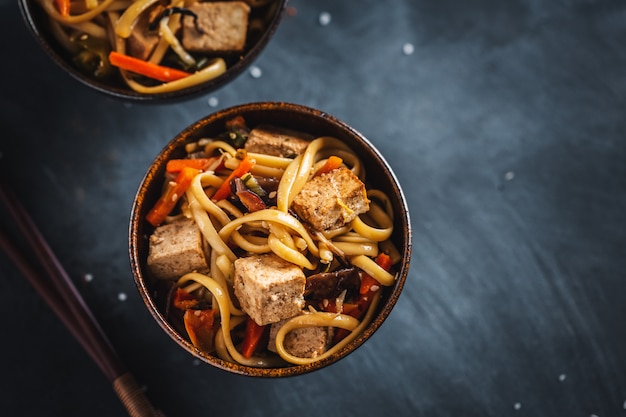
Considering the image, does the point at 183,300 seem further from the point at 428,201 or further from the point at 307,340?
the point at 428,201

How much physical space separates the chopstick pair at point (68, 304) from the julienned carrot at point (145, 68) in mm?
930

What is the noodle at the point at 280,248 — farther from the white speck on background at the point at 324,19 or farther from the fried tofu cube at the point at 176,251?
the white speck on background at the point at 324,19

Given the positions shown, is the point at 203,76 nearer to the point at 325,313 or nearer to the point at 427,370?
the point at 325,313

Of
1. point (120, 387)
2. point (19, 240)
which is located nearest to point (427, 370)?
point (120, 387)

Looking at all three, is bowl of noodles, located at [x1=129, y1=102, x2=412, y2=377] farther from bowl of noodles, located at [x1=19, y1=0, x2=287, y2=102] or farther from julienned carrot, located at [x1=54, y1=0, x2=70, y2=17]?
julienned carrot, located at [x1=54, y1=0, x2=70, y2=17]

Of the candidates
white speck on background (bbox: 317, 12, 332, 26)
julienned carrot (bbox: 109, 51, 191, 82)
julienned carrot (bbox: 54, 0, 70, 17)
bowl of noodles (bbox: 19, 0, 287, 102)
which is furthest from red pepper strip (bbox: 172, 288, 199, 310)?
white speck on background (bbox: 317, 12, 332, 26)

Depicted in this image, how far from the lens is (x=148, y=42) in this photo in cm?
295

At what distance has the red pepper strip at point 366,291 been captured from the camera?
8.65 feet

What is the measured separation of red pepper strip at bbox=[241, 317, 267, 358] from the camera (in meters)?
2.60

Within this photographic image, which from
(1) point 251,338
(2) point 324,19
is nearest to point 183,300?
(1) point 251,338

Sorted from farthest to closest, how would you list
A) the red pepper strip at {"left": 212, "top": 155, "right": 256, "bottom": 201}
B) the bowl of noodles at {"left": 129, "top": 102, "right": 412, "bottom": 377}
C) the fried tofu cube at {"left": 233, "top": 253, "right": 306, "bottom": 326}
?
the red pepper strip at {"left": 212, "top": 155, "right": 256, "bottom": 201}, the bowl of noodles at {"left": 129, "top": 102, "right": 412, "bottom": 377}, the fried tofu cube at {"left": 233, "top": 253, "right": 306, "bottom": 326}

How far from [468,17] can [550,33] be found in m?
0.46

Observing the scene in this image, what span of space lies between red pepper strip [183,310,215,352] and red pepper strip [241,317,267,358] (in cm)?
13

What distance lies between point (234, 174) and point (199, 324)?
60cm
